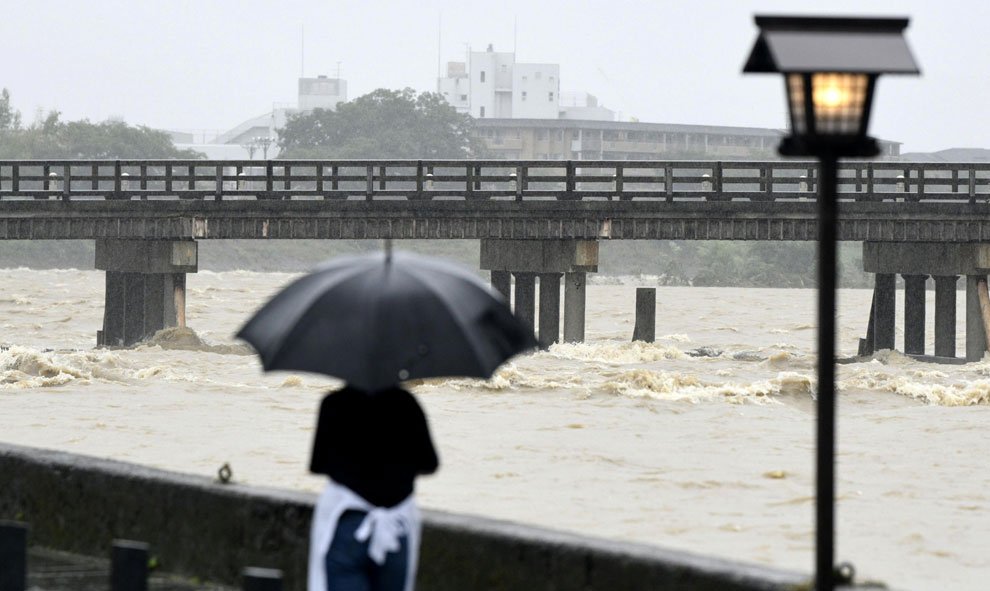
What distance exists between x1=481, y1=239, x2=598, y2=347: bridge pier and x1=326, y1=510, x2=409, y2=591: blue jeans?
24797 millimetres

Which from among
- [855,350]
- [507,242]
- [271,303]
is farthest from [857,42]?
[855,350]

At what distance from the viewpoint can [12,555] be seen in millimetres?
5641

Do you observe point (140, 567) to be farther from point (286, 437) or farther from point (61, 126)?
point (61, 126)

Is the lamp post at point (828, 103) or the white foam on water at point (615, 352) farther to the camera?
the white foam on water at point (615, 352)

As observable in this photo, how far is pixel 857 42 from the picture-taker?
5.17 meters

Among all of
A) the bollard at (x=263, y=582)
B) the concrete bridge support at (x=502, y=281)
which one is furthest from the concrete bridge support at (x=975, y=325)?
the bollard at (x=263, y=582)

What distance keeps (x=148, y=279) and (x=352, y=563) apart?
26.7 m

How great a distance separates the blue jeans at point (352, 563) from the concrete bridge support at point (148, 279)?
25791 mm

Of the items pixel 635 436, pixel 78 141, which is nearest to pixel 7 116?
pixel 78 141

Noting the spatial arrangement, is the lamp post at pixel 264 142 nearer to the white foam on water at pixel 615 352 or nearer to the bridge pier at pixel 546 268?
the white foam on water at pixel 615 352

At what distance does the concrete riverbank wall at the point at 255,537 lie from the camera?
588 cm

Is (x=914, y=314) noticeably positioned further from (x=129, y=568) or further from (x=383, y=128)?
(x=383, y=128)

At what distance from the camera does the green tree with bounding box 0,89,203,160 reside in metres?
87.6

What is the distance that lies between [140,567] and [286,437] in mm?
14250
